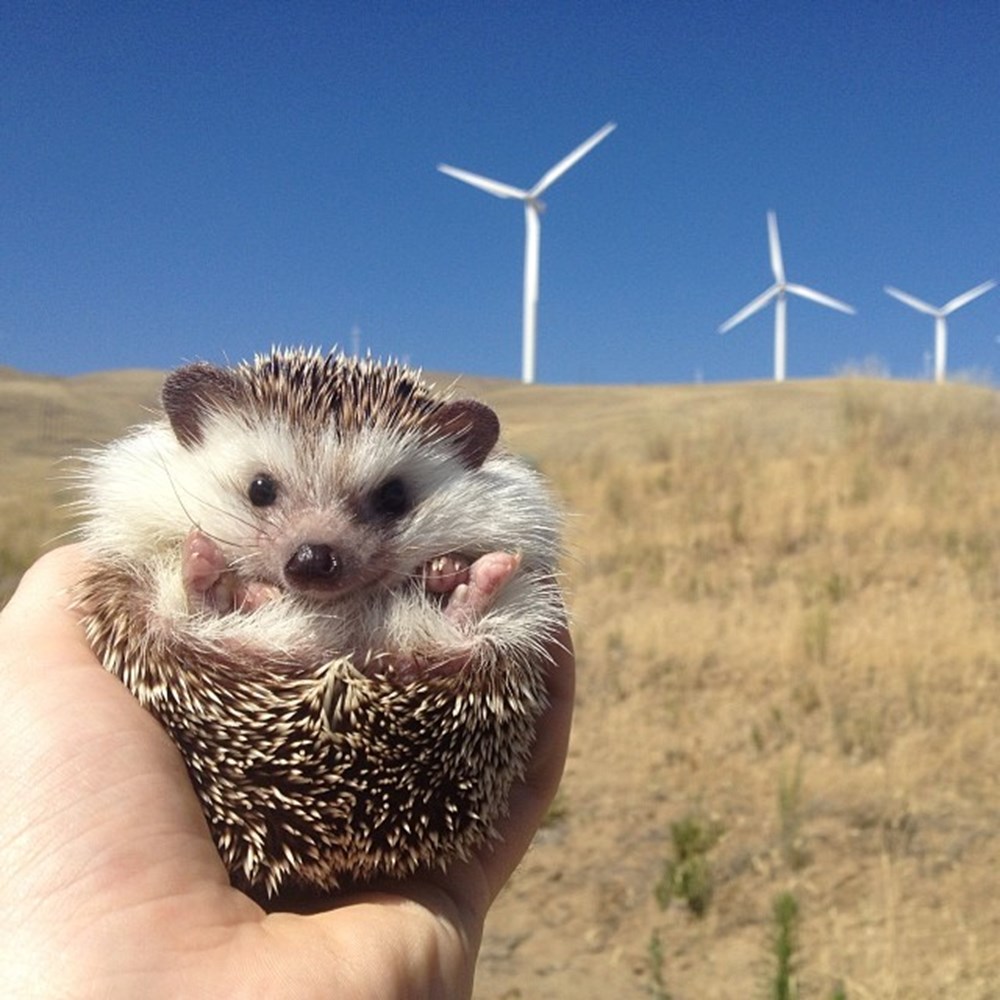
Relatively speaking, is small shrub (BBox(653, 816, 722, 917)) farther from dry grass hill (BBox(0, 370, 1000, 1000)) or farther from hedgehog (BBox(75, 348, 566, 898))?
hedgehog (BBox(75, 348, 566, 898))

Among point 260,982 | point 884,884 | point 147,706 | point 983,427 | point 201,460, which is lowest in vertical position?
point 884,884

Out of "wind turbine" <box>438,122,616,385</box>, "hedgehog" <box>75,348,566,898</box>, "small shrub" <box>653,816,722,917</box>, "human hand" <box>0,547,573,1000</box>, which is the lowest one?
"small shrub" <box>653,816,722,917</box>

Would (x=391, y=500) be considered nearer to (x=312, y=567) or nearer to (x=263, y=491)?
(x=263, y=491)

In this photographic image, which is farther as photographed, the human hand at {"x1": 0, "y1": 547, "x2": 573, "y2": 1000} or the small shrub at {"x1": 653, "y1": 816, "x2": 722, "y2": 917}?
the small shrub at {"x1": 653, "y1": 816, "x2": 722, "y2": 917}

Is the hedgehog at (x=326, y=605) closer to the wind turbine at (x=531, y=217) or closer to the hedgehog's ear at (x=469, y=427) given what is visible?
the hedgehog's ear at (x=469, y=427)

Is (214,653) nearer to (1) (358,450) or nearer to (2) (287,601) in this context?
(2) (287,601)

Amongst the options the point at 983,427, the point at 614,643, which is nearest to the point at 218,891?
the point at 614,643

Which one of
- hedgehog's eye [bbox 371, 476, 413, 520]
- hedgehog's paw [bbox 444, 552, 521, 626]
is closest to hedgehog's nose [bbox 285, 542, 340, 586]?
hedgehog's paw [bbox 444, 552, 521, 626]
